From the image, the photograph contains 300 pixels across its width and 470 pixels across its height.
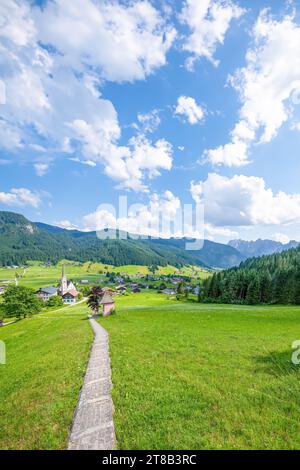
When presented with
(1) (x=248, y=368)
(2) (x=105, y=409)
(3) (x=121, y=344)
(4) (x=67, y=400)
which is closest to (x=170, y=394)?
(2) (x=105, y=409)

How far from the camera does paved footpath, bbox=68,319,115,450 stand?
7559 millimetres

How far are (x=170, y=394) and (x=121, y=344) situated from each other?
36.2 ft

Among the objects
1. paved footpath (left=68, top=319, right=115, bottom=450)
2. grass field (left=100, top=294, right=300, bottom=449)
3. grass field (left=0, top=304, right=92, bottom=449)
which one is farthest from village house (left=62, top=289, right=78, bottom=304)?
paved footpath (left=68, top=319, right=115, bottom=450)

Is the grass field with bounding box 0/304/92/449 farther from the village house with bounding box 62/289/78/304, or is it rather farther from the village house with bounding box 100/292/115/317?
the village house with bounding box 62/289/78/304

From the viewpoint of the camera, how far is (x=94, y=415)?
29.8 ft

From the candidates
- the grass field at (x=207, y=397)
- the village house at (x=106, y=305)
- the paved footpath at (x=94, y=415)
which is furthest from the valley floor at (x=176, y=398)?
the village house at (x=106, y=305)

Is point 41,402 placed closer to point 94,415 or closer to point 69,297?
point 94,415

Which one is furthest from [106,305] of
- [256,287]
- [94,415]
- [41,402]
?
[256,287]

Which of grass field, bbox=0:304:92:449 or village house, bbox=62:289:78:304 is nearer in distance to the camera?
grass field, bbox=0:304:92:449

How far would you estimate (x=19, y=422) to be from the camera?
9.23 metres

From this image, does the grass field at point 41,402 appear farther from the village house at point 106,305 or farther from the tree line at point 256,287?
the tree line at point 256,287

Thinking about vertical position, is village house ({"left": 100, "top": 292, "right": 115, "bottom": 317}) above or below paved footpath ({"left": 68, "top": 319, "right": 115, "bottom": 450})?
below

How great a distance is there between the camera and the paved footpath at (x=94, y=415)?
7559 mm
